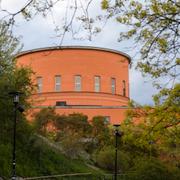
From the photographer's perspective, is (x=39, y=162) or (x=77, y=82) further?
(x=77, y=82)

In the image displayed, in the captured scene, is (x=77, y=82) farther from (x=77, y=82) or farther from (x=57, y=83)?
(x=57, y=83)

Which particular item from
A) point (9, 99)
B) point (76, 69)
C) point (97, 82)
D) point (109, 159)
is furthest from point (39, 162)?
point (97, 82)

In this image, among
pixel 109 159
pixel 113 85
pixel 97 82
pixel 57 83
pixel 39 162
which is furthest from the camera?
pixel 113 85

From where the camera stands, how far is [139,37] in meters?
12.4

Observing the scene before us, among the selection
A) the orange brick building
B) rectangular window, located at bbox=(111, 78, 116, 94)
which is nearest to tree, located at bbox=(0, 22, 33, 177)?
the orange brick building

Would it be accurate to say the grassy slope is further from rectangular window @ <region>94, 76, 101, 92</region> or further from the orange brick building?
rectangular window @ <region>94, 76, 101, 92</region>

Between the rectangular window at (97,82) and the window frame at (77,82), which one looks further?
the rectangular window at (97,82)

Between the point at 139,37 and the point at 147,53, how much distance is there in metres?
0.45

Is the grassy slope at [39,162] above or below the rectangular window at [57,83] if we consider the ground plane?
below

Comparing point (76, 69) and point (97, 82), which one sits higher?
point (76, 69)

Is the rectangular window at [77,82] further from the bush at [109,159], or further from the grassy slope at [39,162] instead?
the grassy slope at [39,162]

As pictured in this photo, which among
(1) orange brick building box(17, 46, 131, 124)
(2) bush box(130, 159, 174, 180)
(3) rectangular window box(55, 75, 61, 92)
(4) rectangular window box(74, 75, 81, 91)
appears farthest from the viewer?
(4) rectangular window box(74, 75, 81, 91)

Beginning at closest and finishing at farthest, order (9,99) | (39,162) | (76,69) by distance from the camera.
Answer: (9,99), (39,162), (76,69)

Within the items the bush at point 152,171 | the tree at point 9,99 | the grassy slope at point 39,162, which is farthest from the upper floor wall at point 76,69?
the bush at point 152,171
